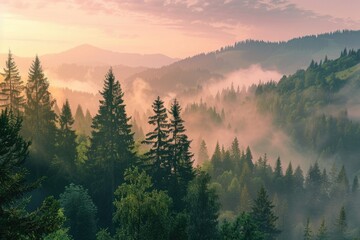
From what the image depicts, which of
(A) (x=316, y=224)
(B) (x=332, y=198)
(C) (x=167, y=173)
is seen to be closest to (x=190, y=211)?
(C) (x=167, y=173)

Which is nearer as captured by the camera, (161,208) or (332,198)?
(161,208)

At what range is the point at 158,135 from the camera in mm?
44094

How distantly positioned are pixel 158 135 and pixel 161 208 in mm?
19671

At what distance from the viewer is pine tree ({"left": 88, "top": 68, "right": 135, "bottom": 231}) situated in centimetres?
5022

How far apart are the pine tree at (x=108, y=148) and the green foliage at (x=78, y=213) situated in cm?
760

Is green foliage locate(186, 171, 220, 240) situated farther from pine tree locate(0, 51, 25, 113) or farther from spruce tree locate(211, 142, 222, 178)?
spruce tree locate(211, 142, 222, 178)

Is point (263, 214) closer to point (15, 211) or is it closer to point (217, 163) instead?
point (15, 211)

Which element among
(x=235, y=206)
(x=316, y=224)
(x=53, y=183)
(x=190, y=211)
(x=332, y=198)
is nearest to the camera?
(x=190, y=211)

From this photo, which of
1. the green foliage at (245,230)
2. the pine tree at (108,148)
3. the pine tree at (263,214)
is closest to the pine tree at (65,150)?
the pine tree at (108,148)

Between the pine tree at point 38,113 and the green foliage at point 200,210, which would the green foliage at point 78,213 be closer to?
the green foliage at point 200,210

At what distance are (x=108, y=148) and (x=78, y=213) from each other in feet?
39.2

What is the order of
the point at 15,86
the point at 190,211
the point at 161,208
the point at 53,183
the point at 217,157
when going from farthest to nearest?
the point at 217,157 < the point at 15,86 < the point at 53,183 < the point at 190,211 < the point at 161,208

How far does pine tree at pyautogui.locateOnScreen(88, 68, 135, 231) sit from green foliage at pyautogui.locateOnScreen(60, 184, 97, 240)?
24.9ft

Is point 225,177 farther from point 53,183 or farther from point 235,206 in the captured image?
point 53,183
